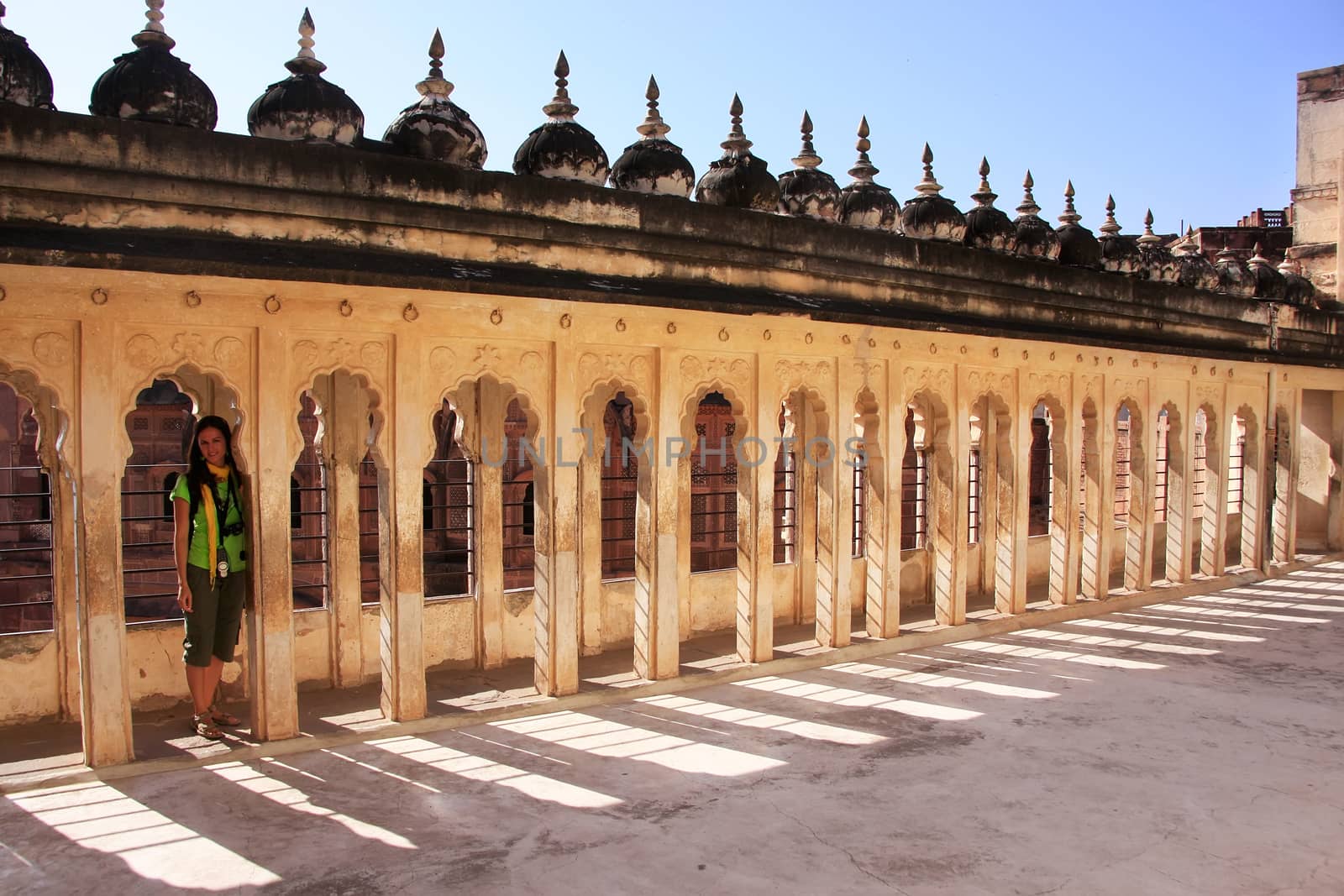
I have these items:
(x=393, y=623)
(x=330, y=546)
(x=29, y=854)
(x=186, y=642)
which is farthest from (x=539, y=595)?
(x=29, y=854)

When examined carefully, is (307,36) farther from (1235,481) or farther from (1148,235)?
(1235,481)

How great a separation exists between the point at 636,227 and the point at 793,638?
3.98 meters

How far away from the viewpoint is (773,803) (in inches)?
214

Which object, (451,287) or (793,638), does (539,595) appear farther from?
(793,638)

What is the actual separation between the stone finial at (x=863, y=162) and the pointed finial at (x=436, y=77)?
4.06m

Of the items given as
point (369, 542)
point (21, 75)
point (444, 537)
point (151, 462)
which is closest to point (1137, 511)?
point (444, 537)

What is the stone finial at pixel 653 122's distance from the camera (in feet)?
26.7

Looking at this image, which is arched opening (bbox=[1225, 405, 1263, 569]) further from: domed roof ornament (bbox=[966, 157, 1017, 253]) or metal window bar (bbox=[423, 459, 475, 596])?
metal window bar (bbox=[423, 459, 475, 596])

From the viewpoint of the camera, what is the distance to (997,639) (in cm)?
973

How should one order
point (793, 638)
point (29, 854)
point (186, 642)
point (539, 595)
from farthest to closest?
point (793, 638) < point (539, 595) < point (186, 642) < point (29, 854)

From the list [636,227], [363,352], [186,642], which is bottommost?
[186,642]

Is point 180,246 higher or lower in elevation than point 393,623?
higher

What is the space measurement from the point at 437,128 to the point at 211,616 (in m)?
3.36

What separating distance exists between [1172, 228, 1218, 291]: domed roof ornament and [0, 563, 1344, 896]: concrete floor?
643 cm
